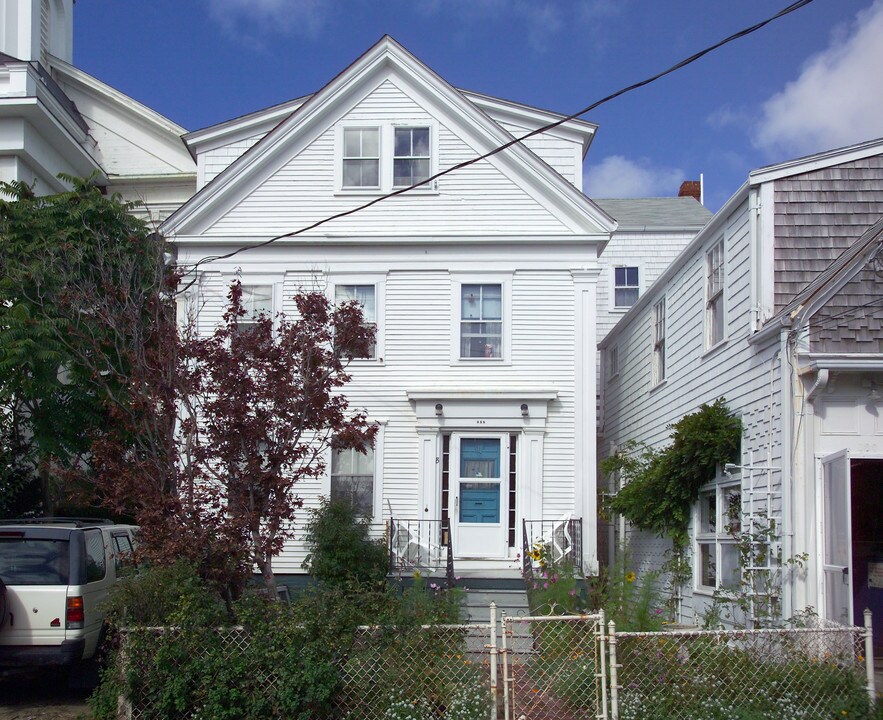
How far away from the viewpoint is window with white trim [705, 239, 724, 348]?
12805 mm

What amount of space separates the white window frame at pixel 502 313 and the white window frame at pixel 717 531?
4600mm

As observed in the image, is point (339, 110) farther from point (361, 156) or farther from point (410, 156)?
point (410, 156)

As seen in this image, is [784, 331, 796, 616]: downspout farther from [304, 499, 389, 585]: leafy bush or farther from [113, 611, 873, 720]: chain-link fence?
[304, 499, 389, 585]: leafy bush

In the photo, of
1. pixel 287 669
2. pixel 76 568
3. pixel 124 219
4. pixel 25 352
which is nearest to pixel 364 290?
pixel 124 219

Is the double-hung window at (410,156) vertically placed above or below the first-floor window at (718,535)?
above

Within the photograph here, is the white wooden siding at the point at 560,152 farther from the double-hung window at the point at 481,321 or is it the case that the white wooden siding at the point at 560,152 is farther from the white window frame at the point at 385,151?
the double-hung window at the point at 481,321

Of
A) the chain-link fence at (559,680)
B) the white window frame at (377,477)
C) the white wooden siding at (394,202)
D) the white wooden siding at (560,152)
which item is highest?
the white wooden siding at (560,152)

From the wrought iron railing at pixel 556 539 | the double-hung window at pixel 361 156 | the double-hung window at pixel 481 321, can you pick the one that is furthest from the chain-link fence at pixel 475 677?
the double-hung window at pixel 361 156

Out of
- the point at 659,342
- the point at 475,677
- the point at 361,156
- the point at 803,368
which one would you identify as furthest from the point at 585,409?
the point at 475,677

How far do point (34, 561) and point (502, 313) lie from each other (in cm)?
926

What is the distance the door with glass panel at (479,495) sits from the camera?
52.7 feet

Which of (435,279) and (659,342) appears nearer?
(659,342)

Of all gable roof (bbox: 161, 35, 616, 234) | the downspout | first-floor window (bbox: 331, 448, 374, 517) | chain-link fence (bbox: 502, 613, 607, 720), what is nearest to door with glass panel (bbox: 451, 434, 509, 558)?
first-floor window (bbox: 331, 448, 374, 517)

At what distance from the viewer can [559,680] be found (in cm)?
778
